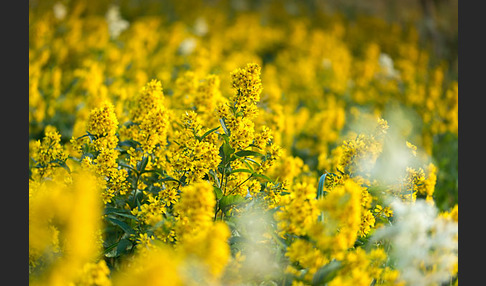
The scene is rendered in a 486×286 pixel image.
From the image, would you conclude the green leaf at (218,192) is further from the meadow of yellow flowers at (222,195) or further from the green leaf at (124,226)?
the green leaf at (124,226)

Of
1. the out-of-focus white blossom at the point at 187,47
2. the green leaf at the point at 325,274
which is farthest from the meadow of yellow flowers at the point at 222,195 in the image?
the out-of-focus white blossom at the point at 187,47

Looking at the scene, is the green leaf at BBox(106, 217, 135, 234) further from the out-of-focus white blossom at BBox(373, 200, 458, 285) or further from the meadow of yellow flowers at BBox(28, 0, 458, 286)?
the out-of-focus white blossom at BBox(373, 200, 458, 285)

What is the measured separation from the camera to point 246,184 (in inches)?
96.3

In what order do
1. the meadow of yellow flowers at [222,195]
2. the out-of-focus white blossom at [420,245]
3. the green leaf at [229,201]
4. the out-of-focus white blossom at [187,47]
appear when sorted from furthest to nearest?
the out-of-focus white blossom at [187,47] < the green leaf at [229,201] < the out-of-focus white blossom at [420,245] < the meadow of yellow flowers at [222,195]

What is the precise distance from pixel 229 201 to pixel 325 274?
0.57m

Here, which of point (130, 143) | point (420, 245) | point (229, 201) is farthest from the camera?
point (130, 143)

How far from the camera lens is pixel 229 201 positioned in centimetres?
221

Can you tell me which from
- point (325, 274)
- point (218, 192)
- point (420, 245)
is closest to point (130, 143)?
point (218, 192)

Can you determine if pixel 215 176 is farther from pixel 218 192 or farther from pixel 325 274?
pixel 325 274

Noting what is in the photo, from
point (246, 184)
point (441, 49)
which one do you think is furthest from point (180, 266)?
point (441, 49)

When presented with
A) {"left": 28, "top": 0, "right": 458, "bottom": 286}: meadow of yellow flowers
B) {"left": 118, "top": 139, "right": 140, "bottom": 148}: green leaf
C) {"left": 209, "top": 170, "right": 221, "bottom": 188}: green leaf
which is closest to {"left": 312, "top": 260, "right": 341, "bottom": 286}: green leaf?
{"left": 28, "top": 0, "right": 458, "bottom": 286}: meadow of yellow flowers

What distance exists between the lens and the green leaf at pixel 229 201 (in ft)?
7.20

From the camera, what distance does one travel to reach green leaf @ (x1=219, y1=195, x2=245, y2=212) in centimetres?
220

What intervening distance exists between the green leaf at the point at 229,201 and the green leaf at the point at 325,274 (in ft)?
1.69
